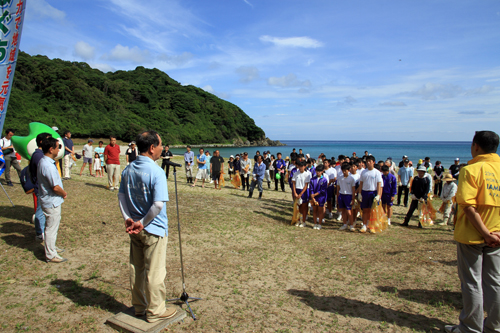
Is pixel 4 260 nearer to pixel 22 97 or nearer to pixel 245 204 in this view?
pixel 245 204

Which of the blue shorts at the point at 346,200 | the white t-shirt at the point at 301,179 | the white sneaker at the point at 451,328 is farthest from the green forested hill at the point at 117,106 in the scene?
the white sneaker at the point at 451,328

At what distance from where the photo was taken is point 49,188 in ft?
16.3

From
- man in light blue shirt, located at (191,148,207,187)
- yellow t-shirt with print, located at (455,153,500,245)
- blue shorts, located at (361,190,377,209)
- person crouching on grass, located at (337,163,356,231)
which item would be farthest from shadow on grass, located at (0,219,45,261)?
man in light blue shirt, located at (191,148,207,187)

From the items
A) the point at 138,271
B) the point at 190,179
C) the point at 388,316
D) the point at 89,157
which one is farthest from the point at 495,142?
the point at 89,157

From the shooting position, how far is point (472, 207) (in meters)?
3.21

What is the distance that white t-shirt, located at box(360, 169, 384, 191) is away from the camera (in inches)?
321

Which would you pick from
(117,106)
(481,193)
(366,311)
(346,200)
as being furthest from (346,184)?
(117,106)

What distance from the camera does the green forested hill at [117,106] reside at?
66.5m

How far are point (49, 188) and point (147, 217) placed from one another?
113 inches

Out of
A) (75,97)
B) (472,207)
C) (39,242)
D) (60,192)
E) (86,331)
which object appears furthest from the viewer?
(75,97)

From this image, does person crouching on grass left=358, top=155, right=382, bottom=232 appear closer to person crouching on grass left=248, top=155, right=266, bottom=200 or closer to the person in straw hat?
the person in straw hat

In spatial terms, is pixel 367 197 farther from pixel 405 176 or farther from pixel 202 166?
pixel 202 166

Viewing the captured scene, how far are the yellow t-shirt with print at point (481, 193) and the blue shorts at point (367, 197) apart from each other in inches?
200

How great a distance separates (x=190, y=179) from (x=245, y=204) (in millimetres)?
6207
